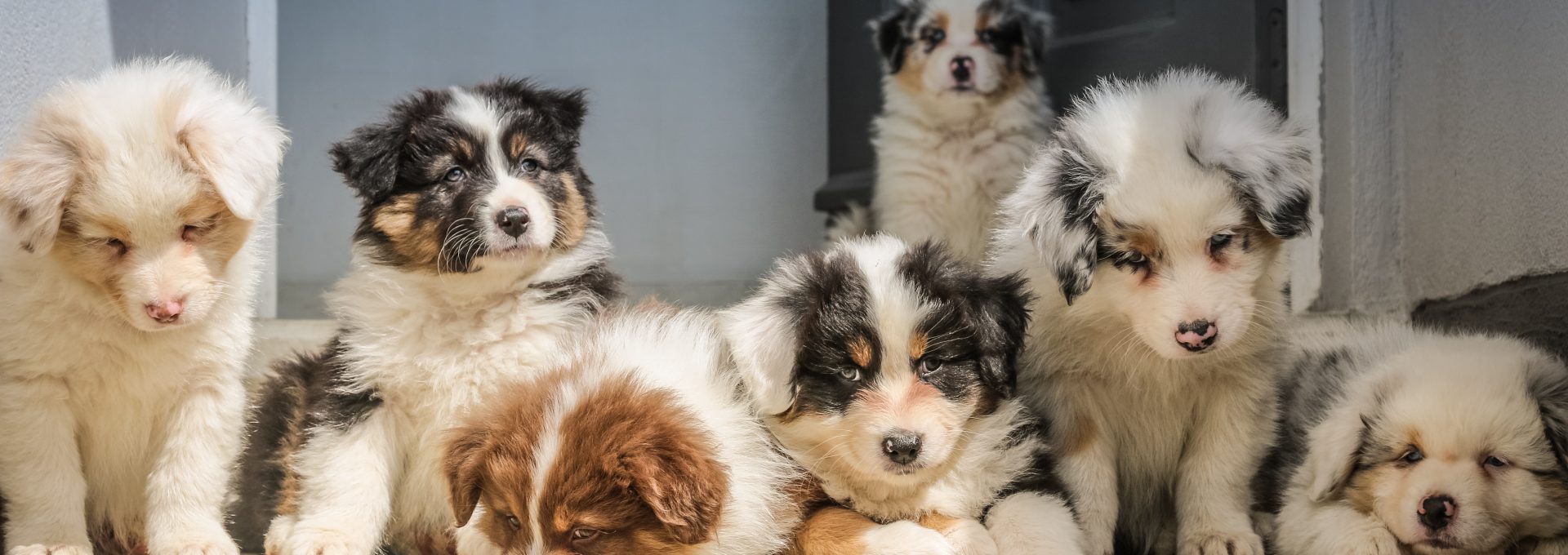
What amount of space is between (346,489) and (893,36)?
10.7ft

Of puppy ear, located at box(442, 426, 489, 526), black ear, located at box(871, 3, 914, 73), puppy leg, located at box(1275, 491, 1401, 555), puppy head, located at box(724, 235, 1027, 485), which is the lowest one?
puppy leg, located at box(1275, 491, 1401, 555)

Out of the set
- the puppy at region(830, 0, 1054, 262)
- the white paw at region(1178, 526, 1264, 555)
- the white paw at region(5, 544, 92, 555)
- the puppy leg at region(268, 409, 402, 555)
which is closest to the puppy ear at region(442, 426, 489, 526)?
the puppy leg at region(268, 409, 402, 555)

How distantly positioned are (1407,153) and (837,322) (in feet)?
9.33

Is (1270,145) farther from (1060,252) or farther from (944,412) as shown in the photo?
(944,412)

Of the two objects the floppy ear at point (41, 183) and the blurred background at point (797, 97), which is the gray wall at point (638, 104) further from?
the floppy ear at point (41, 183)

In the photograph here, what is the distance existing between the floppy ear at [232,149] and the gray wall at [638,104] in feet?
8.32

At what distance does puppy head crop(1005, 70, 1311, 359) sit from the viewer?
113 inches

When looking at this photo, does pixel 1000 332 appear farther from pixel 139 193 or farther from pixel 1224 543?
pixel 139 193

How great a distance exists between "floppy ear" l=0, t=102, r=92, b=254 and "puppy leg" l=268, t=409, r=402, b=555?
0.84 m

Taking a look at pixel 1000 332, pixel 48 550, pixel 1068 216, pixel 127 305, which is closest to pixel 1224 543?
pixel 1000 332

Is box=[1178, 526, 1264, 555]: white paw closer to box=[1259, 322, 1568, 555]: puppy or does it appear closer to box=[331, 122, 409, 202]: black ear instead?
box=[1259, 322, 1568, 555]: puppy

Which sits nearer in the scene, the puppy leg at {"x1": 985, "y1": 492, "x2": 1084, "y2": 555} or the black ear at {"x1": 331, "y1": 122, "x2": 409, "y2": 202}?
the puppy leg at {"x1": 985, "y1": 492, "x2": 1084, "y2": 555}

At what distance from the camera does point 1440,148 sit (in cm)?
417

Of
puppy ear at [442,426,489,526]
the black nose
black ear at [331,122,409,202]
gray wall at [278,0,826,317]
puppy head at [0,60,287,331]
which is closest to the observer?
puppy ear at [442,426,489,526]
